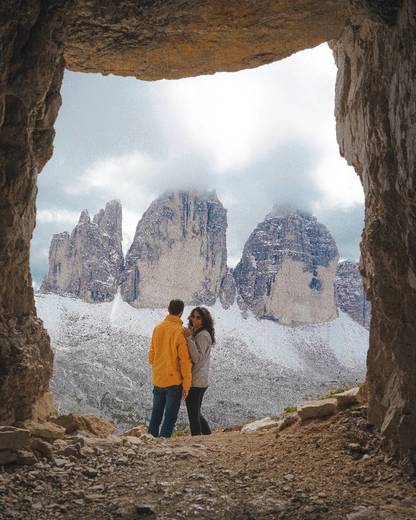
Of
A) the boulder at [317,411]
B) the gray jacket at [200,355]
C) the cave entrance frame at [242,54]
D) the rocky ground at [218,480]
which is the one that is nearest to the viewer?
the rocky ground at [218,480]

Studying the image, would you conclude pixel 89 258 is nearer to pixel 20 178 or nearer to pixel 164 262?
pixel 164 262

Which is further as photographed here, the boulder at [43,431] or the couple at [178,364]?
the couple at [178,364]

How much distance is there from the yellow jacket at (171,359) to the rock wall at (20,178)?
288 centimetres

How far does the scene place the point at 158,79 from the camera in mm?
10883

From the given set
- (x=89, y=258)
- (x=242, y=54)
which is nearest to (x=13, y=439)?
(x=242, y=54)

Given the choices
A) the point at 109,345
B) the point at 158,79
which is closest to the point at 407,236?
the point at 158,79

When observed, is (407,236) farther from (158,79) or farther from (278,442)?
(158,79)

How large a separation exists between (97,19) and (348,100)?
4.96m

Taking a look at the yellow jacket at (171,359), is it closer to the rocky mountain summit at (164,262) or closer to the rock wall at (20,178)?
the rock wall at (20,178)

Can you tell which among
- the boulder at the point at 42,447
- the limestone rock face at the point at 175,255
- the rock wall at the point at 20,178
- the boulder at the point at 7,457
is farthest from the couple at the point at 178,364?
the limestone rock face at the point at 175,255

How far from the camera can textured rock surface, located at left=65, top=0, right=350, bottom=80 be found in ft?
27.2

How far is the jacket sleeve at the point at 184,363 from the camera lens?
10219 millimetres

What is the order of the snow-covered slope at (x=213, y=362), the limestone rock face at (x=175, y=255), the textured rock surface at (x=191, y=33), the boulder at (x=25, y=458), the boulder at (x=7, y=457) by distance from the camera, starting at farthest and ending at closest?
the limestone rock face at (x=175, y=255)
the snow-covered slope at (x=213, y=362)
the textured rock surface at (x=191, y=33)
the boulder at (x=25, y=458)
the boulder at (x=7, y=457)

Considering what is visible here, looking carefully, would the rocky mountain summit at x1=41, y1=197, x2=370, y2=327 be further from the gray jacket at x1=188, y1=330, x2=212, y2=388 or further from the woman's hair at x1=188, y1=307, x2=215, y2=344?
the gray jacket at x1=188, y1=330, x2=212, y2=388
